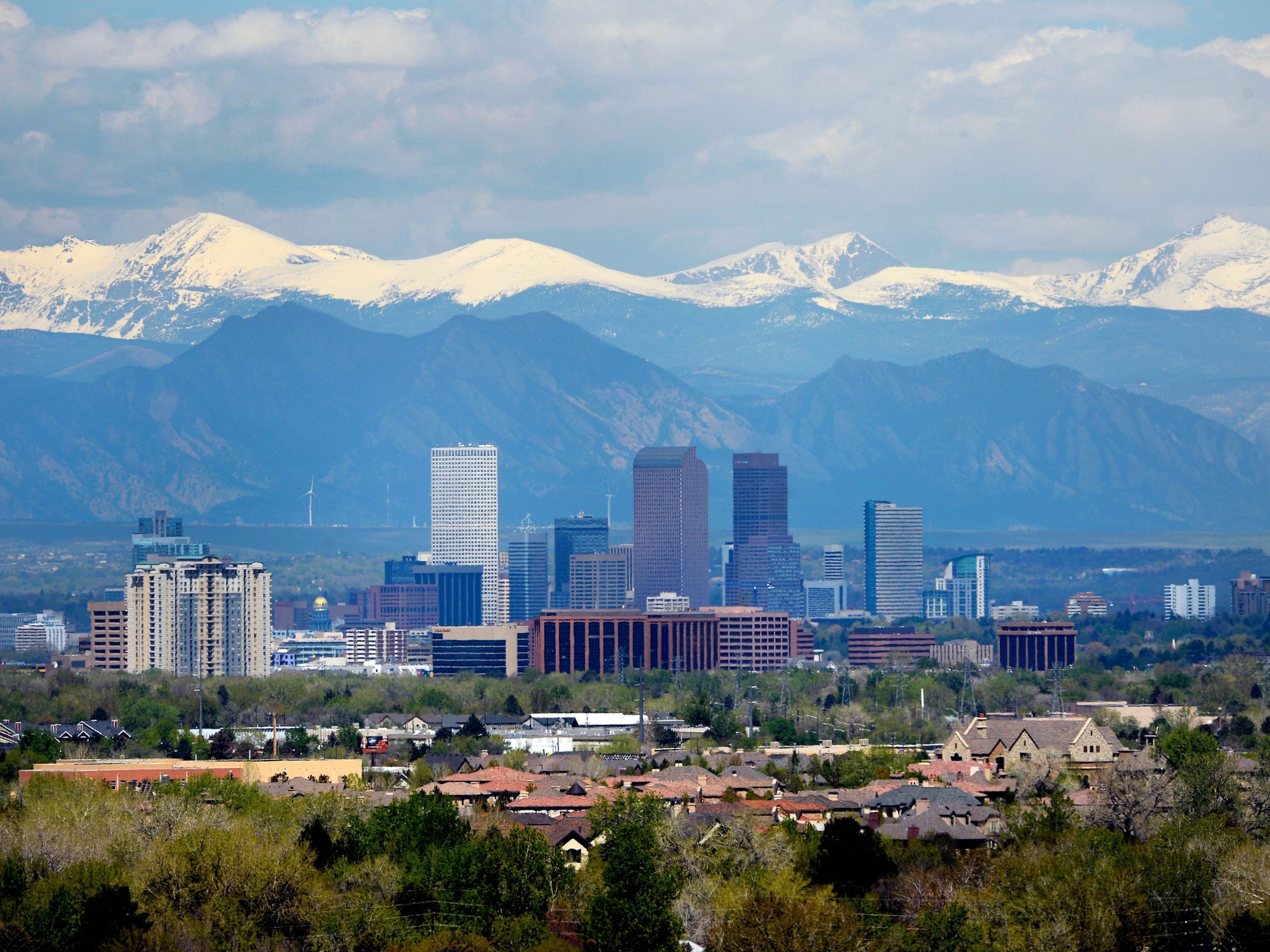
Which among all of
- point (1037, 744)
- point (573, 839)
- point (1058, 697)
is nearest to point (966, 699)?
point (1058, 697)

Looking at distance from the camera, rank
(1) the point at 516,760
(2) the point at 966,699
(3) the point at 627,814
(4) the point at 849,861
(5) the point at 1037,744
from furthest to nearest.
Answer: (2) the point at 966,699 < (1) the point at 516,760 < (5) the point at 1037,744 < (3) the point at 627,814 < (4) the point at 849,861

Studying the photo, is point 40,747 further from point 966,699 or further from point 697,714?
point 966,699

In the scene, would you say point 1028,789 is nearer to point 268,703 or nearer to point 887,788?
point 887,788

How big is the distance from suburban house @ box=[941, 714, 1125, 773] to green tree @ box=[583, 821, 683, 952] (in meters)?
40.5

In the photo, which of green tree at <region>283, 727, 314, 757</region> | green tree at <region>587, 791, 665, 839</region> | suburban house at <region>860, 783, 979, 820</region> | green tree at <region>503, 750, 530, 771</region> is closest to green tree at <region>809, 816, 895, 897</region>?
green tree at <region>587, 791, 665, 839</region>

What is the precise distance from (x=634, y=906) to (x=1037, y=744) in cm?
4987

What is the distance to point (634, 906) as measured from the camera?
56188 mm

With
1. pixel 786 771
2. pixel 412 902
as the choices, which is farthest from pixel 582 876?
pixel 786 771

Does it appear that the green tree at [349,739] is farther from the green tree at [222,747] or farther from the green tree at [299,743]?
the green tree at [222,747]

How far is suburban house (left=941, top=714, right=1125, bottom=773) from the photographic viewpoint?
333 feet

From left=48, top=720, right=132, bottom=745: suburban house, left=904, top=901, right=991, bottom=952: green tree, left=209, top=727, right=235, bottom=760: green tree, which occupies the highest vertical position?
left=48, top=720, right=132, bottom=745: suburban house

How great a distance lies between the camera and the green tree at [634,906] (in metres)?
55.2

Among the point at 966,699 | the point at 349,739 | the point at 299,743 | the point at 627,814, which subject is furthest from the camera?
the point at 966,699

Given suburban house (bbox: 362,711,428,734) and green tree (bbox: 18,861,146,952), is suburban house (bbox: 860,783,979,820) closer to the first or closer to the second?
green tree (bbox: 18,861,146,952)
